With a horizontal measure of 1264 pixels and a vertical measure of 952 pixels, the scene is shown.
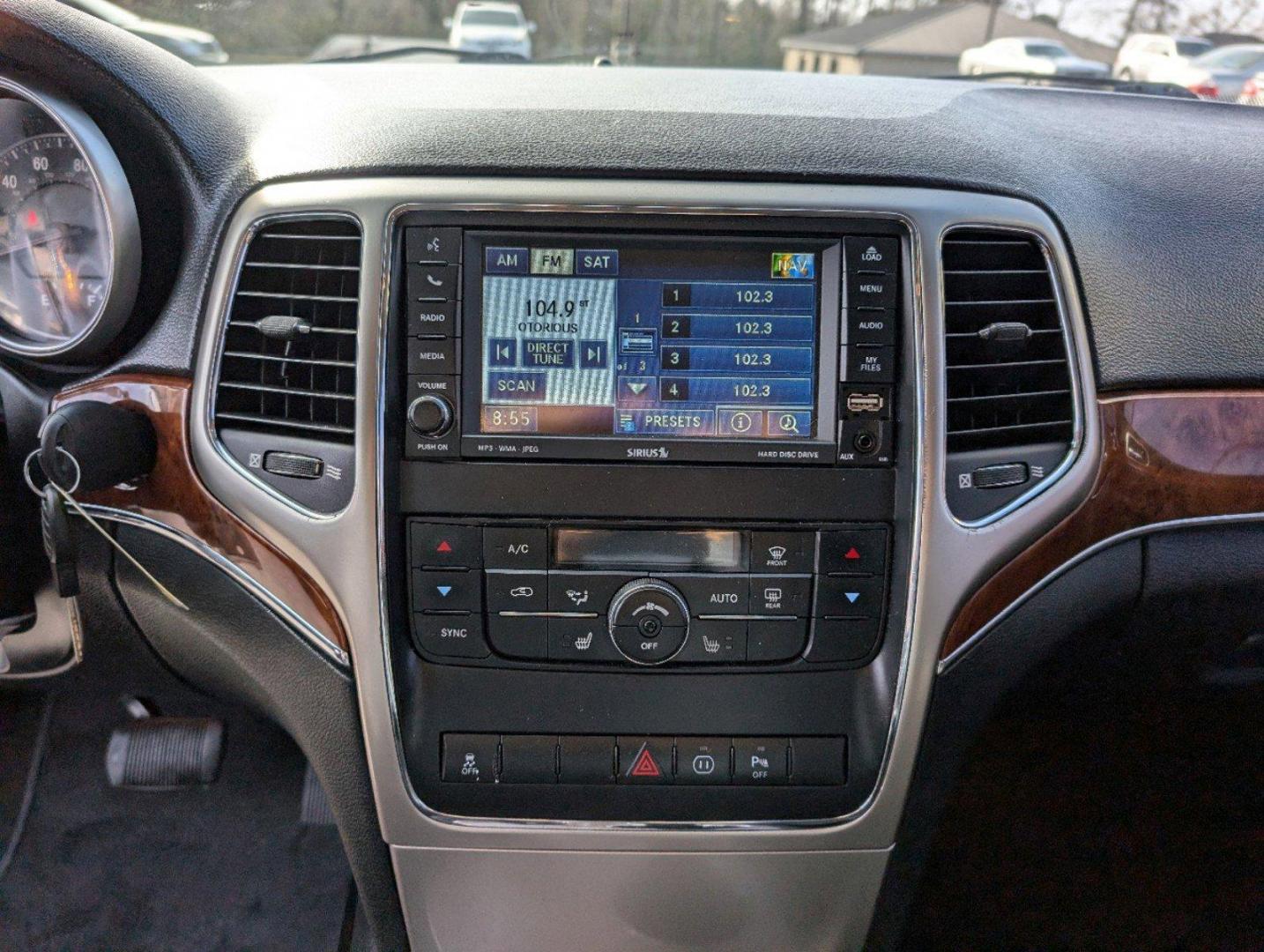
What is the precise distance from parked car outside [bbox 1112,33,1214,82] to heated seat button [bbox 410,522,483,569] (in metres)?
1.42

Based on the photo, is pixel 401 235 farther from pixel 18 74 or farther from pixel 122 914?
pixel 122 914

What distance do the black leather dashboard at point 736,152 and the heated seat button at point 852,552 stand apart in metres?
0.38

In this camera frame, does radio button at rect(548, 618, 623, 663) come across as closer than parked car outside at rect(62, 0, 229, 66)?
Yes

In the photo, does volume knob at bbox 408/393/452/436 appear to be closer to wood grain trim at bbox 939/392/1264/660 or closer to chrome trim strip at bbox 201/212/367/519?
chrome trim strip at bbox 201/212/367/519

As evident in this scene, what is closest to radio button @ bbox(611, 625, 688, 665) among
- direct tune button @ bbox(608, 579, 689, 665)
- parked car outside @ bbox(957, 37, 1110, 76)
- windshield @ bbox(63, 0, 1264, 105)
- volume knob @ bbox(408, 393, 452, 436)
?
direct tune button @ bbox(608, 579, 689, 665)

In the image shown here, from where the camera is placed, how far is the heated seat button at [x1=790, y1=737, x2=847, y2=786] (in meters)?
1.40

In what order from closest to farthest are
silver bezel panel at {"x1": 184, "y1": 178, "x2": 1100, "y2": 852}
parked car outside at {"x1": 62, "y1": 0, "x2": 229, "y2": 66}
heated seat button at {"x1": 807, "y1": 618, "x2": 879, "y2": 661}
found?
silver bezel panel at {"x1": 184, "y1": 178, "x2": 1100, "y2": 852} < heated seat button at {"x1": 807, "y1": 618, "x2": 879, "y2": 661} < parked car outside at {"x1": 62, "y1": 0, "x2": 229, "y2": 66}

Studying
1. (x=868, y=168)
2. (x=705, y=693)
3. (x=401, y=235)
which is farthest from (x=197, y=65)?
(x=705, y=693)

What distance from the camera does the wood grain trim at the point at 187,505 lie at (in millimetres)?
1372

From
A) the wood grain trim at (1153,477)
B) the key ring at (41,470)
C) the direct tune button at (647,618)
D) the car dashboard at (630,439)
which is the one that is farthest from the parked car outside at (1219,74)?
the key ring at (41,470)

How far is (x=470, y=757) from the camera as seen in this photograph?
1.39 m

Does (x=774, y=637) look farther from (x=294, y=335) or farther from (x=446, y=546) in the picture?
(x=294, y=335)

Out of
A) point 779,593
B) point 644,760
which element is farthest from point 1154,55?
point 644,760

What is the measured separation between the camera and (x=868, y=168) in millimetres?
1281
